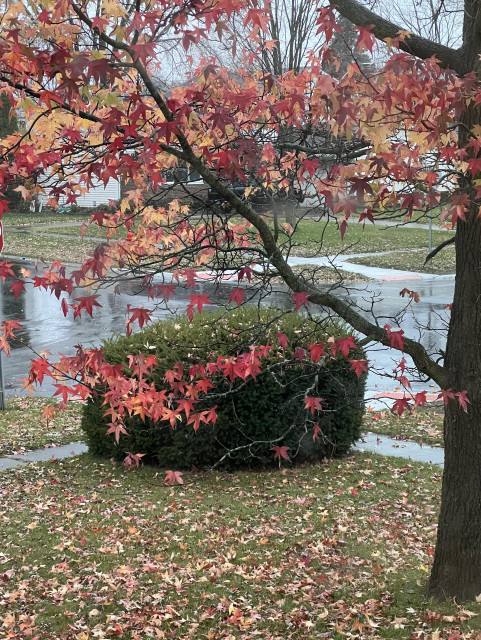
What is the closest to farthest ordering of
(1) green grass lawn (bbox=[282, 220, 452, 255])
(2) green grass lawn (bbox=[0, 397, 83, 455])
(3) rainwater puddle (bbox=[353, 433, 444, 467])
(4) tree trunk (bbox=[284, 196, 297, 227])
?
(4) tree trunk (bbox=[284, 196, 297, 227]), (3) rainwater puddle (bbox=[353, 433, 444, 467]), (2) green grass lawn (bbox=[0, 397, 83, 455]), (1) green grass lawn (bbox=[282, 220, 452, 255])

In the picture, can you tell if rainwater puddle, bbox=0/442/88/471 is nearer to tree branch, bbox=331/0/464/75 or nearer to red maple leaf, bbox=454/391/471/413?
red maple leaf, bbox=454/391/471/413

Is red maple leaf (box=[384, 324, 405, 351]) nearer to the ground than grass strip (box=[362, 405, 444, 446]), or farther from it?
farther from it

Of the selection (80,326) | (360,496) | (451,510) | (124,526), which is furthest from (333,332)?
(80,326)

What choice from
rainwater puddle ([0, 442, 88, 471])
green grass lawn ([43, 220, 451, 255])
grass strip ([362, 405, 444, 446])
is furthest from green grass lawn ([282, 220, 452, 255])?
rainwater puddle ([0, 442, 88, 471])

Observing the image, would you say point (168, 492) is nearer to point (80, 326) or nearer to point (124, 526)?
point (124, 526)

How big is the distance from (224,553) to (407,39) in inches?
146

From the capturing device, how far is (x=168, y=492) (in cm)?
712

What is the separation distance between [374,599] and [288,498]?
2.12 metres

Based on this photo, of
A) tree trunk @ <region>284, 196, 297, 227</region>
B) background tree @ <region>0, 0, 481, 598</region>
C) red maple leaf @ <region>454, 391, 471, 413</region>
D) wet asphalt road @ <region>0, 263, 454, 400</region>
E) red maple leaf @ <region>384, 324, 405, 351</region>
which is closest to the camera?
background tree @ <region>0, 0, 481, 598</region>

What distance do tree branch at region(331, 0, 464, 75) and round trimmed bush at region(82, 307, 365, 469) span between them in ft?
10.5

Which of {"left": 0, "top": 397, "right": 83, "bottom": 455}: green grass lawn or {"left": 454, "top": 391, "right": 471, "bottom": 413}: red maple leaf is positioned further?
{"left": 0, "top": 397, "right": 83, "bottom": 455}: green grass lawn

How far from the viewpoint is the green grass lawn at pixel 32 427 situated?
8795 millimetres

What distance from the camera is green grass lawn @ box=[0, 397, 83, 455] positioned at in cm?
879

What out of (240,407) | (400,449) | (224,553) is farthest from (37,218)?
(224,553)
